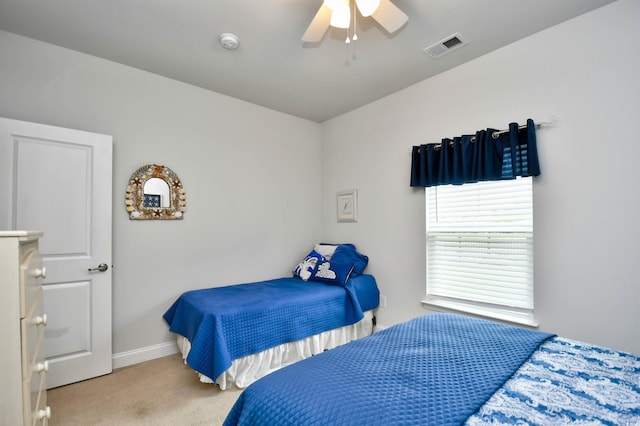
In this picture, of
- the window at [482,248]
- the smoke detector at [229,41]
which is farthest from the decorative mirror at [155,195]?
the window at [482,248]

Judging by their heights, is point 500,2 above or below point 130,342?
above

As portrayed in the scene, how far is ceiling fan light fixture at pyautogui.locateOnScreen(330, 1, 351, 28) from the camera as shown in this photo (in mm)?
1726

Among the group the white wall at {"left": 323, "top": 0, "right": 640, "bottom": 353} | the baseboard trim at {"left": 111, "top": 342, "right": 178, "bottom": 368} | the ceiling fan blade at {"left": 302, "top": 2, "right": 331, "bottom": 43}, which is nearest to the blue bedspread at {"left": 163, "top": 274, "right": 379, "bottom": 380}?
the baseboard trim at {"left": 111, "top": 342, "right": 178, "bottom": 368}

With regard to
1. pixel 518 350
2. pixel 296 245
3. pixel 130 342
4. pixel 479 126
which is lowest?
pixel 130 342

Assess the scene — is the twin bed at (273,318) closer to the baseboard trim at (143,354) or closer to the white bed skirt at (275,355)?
the white bed skirt at (275,355)

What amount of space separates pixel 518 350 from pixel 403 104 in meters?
2.54

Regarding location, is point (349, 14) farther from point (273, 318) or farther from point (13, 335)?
point (273, 318)

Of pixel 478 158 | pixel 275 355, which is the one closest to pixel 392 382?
pixel 275 355

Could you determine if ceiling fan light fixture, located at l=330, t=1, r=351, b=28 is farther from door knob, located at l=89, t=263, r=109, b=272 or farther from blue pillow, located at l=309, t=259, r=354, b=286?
door knob, located at l=89, t=263, r=109, b=272

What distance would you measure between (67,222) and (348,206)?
270cm

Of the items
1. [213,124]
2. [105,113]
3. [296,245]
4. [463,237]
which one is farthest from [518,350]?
[105,113]

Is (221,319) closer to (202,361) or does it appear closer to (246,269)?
(202,361)

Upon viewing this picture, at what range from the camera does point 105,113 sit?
104 inches

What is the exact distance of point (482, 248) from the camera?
8.57 ft
